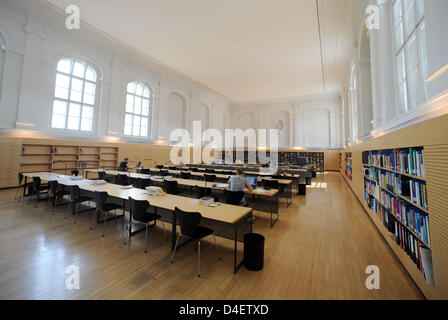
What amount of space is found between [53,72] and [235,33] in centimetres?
762

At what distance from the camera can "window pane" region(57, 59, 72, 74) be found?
7.90m

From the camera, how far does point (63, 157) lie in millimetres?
7863

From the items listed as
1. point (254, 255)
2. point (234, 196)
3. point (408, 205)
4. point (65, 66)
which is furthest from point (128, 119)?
point (408, 205)

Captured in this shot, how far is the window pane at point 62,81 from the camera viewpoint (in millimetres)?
7844

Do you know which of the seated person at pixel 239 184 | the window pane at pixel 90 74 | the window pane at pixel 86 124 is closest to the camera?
the seated person at pixel 239 184

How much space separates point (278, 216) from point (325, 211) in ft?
4.69

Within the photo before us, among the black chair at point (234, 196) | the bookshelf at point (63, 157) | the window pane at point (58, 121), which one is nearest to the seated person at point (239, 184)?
the black chair at point (234, 196)

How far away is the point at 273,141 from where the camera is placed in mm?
17719

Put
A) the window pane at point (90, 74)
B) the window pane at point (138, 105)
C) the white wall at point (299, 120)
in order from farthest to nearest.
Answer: the white wall at point (299, 120) → the window pane at point (138, 105) → the window pane at point (90, 74)

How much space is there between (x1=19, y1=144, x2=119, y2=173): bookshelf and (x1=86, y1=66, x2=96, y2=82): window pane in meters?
3.33

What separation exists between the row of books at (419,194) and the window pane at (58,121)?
10977 millimetres

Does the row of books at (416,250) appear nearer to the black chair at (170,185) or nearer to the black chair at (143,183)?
the black chair at (170,185)

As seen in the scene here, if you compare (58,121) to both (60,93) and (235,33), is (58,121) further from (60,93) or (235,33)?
(235,33)

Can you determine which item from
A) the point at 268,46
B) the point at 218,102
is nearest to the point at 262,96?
the point at 218,102
